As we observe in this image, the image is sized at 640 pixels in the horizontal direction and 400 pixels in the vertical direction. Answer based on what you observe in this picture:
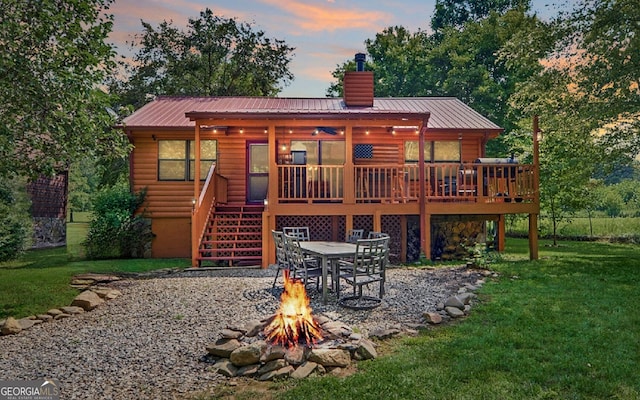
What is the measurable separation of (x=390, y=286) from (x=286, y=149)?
6.73 metres

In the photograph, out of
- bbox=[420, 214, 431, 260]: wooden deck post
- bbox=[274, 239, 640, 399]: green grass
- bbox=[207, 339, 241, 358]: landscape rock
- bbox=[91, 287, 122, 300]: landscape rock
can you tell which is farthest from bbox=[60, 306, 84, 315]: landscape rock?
bbox=[420, 214, 431, 260]: wooden deck post

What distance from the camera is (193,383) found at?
3.47m

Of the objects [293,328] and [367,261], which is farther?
[367,261]

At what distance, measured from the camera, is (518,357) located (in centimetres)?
377

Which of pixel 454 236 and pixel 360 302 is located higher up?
pixel 454 236

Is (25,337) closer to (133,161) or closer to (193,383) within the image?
(193,383)

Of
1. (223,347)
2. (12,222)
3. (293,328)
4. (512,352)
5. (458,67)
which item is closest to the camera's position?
(512,352)

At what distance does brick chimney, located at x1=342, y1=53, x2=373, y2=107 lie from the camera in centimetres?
1389

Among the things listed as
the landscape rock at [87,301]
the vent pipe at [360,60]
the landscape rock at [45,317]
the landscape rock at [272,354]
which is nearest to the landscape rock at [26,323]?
the landscape rock at [45,317]

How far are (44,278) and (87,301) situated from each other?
120 inches

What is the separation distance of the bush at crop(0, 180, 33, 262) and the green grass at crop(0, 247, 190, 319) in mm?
403

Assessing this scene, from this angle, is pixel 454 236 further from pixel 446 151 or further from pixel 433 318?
pixel 433 318

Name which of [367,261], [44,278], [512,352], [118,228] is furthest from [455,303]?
[118,228]

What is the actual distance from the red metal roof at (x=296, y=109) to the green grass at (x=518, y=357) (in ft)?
18.4
